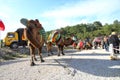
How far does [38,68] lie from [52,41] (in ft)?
25.3

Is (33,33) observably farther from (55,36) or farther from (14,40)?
(14,40)

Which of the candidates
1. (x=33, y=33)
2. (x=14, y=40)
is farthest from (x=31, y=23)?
(x=14, y=40)

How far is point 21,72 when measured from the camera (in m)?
12.6

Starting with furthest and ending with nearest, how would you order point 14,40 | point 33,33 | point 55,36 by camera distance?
point 14,40
point 55,36
point 33,33

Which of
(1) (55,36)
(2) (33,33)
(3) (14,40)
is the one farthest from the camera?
(3) (14,40)

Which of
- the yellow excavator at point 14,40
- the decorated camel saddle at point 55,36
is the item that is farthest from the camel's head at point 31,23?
the yellow excavator at point 14,40

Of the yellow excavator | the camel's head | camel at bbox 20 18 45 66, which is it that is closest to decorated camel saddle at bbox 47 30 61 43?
camel at bbox 20 18 45 66

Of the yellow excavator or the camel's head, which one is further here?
the yellow excavator

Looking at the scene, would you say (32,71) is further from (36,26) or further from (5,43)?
(5,43)

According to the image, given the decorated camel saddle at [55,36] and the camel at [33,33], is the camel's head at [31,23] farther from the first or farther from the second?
the decorated camel saddle at [55,36]

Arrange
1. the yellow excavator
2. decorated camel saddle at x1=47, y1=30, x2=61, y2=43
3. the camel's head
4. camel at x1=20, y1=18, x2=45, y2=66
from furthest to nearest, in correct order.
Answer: the yellow excavator
decorated camel saddle at x1=47, y1=30, x2=61, y2=43
camel at x1=20, y1=18, x2=45, y2=66
the camel's head

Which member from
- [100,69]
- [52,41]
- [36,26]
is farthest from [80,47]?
[100,69]

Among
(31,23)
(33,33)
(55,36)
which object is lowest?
(33,33)

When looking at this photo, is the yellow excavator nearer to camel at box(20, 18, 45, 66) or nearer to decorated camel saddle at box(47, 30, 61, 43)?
decorated camel saddle at box(47, 30, 61, 43)
